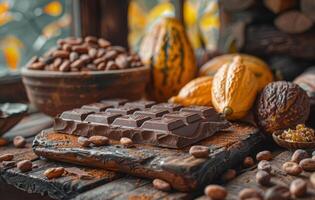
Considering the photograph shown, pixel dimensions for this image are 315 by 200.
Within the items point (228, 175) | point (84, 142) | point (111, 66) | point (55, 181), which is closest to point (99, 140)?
point (84, 142)

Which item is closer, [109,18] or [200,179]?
[200,179]

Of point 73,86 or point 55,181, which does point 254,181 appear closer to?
point 55,181

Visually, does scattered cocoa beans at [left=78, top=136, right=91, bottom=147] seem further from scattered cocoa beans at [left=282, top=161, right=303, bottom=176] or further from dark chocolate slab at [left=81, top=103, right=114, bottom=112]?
scattered cocoa beans at [left=282, top=161, right=303, bottom=176]

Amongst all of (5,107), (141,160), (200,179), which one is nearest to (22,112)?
(5,107)

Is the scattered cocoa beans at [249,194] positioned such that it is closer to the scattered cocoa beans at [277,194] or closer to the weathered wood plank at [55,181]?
the scattered cocoa beans at [277,194]

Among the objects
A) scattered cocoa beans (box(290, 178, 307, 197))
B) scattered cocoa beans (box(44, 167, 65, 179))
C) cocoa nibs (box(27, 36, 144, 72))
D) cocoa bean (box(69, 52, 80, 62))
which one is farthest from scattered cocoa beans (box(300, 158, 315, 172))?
cocoa bean (box(69, 52, 80, 62))

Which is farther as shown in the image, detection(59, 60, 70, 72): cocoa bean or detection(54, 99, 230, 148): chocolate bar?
detection(59, 60, 70, 72): cocoa bean

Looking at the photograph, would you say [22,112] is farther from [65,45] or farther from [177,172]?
[177,172]
